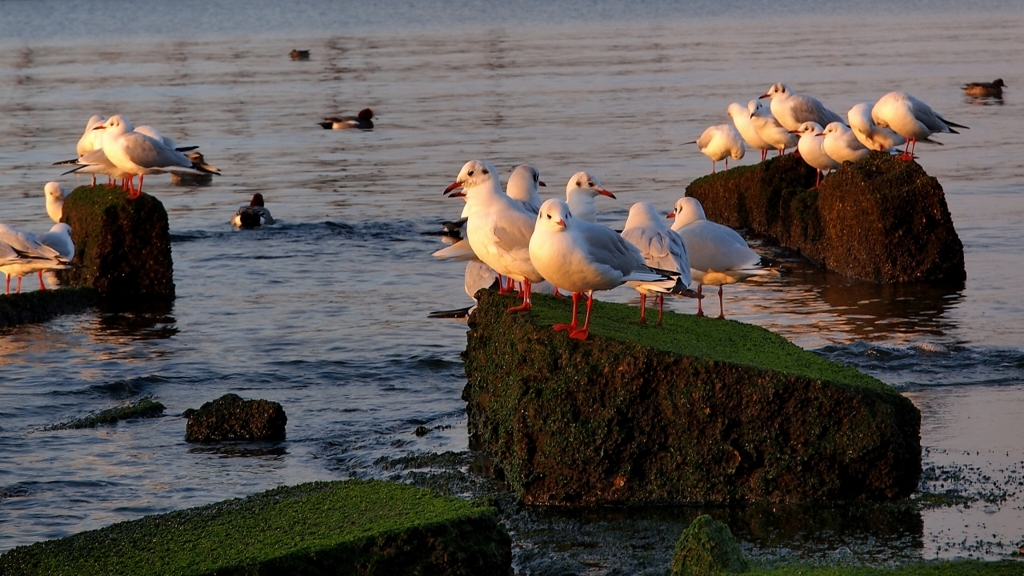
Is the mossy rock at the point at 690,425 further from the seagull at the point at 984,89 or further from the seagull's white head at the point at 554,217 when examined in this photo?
the seagull at the point at 984,89

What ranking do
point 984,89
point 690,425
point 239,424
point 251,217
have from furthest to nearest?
point 984,89 < point 251,217 < point 239,424 < point 690,425

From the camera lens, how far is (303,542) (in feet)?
19.1

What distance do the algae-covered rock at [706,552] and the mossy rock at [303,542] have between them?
1.00 meters

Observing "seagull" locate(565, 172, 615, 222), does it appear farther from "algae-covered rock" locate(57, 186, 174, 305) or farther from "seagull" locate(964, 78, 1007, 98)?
"seagull" locate(964, 78, 1007, 98)

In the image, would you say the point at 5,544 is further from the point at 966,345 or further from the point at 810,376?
the point at 966,345

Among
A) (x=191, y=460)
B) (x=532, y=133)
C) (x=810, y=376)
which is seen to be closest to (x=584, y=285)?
(x=810, y=376)

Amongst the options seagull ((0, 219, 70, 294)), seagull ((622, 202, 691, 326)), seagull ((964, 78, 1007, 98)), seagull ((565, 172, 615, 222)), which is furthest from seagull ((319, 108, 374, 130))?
seagull ((622, 202, 691, 326))

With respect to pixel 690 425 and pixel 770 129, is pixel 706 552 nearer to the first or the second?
pixel 690 425

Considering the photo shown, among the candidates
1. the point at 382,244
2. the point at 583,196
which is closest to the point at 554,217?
the point at 583,196

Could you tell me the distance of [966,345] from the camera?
10.8 metres

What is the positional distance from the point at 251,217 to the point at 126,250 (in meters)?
Result: 3.74

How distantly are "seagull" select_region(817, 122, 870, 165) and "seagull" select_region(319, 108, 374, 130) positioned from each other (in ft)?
50.7

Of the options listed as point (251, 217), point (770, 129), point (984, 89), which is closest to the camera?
point (251, 217)

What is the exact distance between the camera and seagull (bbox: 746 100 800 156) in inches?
722
